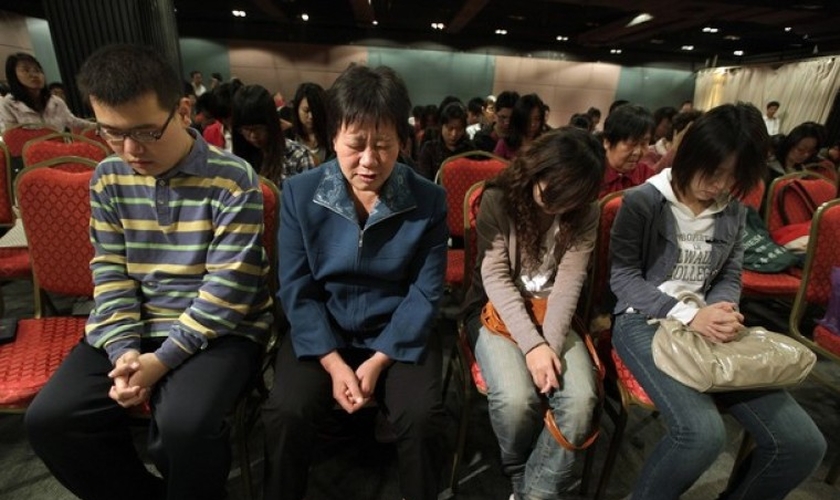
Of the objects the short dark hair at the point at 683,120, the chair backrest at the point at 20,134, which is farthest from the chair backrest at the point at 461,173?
the chair backrest at the point at 20,134

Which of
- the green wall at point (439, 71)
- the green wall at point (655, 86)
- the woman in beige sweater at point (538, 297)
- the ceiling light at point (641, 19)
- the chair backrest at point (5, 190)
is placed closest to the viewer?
the woman in beige sweater at point (538, 297)

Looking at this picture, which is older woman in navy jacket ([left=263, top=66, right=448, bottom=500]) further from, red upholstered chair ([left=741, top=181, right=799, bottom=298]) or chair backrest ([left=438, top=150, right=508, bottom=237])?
red upholstered chair ([left=741, top=181, right=799, bottom=298])

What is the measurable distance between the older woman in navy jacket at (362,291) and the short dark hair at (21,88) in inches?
144

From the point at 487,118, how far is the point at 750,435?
4.85 metres

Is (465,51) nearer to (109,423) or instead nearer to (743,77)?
(743,77)

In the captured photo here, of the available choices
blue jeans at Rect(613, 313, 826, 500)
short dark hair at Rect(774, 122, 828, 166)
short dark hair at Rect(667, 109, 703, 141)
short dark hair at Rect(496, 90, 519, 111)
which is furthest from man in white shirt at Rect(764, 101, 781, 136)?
blue jeans at Rect(613, 313, 826, 500)

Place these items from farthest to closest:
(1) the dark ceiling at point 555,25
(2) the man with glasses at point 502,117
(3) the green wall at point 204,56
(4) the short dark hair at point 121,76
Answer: (3) the green wall at point 204,56
(1) the dark ceiling at point 555,25
(2) the man with glasses at point 502,117
(4) the short dark hair at point 121,76

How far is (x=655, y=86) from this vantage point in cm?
1138

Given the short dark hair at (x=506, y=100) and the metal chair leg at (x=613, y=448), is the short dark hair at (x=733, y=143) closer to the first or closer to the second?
the metal chair leg at (x=613, y=448)

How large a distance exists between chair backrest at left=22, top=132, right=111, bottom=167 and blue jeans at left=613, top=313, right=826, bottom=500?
273cm

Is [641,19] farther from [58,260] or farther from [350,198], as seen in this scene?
[58,260]

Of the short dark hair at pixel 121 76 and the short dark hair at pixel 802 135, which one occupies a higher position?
the short dark hair at pixel 121 76

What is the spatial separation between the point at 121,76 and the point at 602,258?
1.59 meters

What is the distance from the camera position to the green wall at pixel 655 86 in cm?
1119
